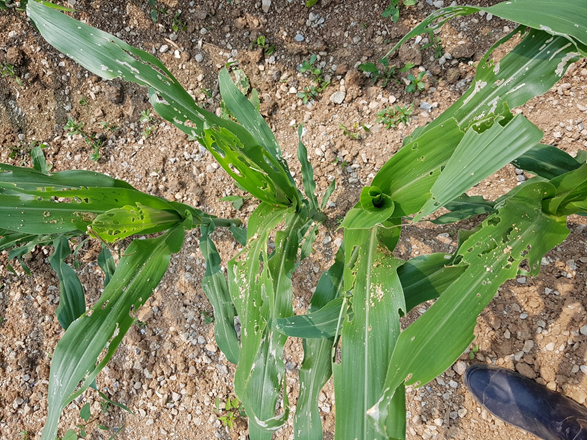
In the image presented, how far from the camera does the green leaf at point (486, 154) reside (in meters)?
0.66

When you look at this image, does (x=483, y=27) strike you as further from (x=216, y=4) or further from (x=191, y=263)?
(x=191, y=263)

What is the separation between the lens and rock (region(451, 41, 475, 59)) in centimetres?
165

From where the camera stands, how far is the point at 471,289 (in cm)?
85

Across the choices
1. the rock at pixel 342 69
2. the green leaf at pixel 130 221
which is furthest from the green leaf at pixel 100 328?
the rock at pixel 342 69

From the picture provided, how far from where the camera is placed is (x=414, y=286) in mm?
1020

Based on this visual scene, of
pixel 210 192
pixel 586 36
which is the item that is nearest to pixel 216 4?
pixel 210 192

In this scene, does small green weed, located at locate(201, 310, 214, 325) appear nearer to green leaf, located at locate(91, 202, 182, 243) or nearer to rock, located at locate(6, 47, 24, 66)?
green leaf, located at locate(91, 202, 182, 243)

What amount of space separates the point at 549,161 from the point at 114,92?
2.02m

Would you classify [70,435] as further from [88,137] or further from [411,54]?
[411,54]

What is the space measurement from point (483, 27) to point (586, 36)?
3.31 ft

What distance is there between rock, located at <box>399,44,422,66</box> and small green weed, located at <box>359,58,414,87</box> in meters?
0.04

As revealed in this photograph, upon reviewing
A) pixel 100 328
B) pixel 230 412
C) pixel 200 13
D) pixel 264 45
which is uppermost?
pixel 200 13

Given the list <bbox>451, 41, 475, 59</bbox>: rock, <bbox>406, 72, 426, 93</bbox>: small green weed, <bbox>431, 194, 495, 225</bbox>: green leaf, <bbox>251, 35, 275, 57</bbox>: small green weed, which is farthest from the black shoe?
<bbox>251, 35, 275, 57</bbox>: small green weed

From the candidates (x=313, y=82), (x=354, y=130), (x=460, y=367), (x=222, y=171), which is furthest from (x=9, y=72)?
(x=460, y=367)
